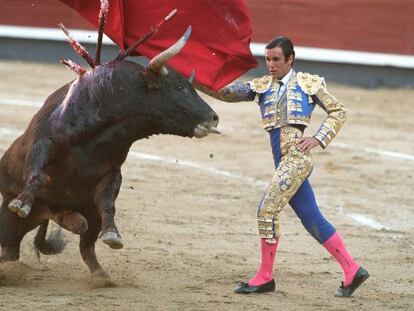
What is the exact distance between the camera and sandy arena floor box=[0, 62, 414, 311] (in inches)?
215

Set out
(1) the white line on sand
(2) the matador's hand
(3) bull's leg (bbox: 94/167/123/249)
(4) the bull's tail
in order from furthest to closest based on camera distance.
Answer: (1) the white line on sand, (4) the bull's tail, (2) the matador's hand, (3) bull's leg (bbox: 94/167/123/249)

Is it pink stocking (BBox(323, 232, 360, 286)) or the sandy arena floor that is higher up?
pink stocking (BBox(323, 232, 360, 286))

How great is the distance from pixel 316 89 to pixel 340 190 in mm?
3320

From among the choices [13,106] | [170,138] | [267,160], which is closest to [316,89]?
[267,160]

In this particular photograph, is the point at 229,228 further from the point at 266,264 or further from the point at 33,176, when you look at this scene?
the point at 33,176

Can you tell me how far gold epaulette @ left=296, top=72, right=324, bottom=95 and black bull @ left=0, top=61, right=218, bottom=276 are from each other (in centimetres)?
47

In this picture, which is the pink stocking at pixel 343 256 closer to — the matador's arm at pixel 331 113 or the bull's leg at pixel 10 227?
the matador's arm at pixel 331 113

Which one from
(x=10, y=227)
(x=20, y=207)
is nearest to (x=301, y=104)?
(x=20, y=207)

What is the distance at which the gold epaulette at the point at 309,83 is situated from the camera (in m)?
5.46

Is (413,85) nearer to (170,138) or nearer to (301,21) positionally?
(301,21)

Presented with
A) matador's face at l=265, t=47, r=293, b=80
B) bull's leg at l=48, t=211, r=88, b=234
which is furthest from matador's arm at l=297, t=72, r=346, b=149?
bull's leg at l=48, t=211, r=88, b=234

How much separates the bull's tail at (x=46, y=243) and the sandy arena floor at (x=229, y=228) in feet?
0.30

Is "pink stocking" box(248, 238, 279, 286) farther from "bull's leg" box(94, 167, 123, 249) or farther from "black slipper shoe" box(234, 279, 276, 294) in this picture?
"bull's leg" box(94, 167, 123, 249)

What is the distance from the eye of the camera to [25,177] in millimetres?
5371
